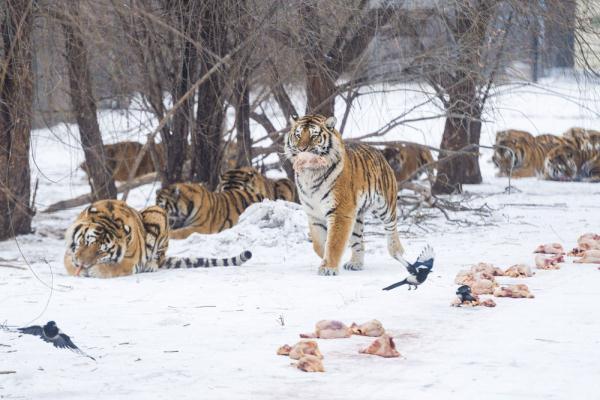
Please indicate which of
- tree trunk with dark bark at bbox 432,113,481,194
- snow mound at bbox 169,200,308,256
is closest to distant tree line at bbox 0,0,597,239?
snow mound at bbox 169,200,308,256

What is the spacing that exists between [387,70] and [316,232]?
3512 millimetres

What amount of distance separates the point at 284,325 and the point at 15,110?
214 cm

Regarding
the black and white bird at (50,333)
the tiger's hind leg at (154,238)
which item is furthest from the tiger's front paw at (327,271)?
the black and white bird at (50,333)

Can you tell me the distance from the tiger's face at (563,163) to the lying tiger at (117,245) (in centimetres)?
1086

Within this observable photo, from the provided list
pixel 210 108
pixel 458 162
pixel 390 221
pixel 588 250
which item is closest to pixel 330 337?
pixel 390 221

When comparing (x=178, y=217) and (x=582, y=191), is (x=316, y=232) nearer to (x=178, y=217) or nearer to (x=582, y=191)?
(x=178, y=217)

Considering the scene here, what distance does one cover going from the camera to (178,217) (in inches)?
491

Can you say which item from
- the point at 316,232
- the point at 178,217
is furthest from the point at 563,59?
the point at 178,217

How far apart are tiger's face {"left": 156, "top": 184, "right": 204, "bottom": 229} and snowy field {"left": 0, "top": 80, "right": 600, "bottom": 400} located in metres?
1.28

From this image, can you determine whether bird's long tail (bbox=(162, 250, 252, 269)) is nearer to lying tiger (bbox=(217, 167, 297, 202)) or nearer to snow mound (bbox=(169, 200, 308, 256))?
snow mound (bbox=(169, 200, 308, 256))

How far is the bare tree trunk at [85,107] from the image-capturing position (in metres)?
9.87

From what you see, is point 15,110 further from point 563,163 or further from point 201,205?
point 563,163

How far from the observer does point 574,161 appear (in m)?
19.1

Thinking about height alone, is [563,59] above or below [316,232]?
above
